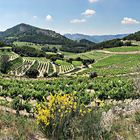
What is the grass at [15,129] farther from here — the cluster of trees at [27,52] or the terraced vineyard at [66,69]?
the cluster of trees at [27,52]

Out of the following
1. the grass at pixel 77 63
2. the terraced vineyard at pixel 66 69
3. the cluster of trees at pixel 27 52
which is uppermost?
the cluster of trees at pixel 27 52

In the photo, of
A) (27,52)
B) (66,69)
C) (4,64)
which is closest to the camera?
(66,69)

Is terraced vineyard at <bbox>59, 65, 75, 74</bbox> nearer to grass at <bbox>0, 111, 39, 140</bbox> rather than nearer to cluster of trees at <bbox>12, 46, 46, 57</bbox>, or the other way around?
cluster of trees at <bbox>12, 46, 46, 57</bbox>

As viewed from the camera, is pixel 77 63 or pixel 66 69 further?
pixel 77 63

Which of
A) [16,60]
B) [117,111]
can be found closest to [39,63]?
[16,60]

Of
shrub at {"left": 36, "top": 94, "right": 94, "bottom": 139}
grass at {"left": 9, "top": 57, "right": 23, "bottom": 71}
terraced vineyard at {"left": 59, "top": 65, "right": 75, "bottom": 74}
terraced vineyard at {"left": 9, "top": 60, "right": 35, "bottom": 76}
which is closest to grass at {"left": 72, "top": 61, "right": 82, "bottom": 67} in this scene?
terraced vineyard at {"left": 59, "top": 65, "right": 75, "bottom": 74}

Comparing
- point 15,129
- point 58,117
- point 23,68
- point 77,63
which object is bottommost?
point 23,68

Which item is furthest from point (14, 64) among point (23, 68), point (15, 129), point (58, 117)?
point (58, 117)

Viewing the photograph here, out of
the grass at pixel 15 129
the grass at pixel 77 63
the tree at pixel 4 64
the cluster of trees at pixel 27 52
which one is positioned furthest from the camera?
the cluster of trees at pixel 27 52

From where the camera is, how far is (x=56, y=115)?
5.08m

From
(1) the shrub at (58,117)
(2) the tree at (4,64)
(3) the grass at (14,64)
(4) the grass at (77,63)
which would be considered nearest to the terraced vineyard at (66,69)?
(4) the grass at (77,63)

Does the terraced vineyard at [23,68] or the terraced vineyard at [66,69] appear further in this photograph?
the terraced vineyard at [23,68]

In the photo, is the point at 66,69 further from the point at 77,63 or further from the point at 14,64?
the point at 14,64

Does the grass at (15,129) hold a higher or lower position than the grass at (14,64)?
higher
